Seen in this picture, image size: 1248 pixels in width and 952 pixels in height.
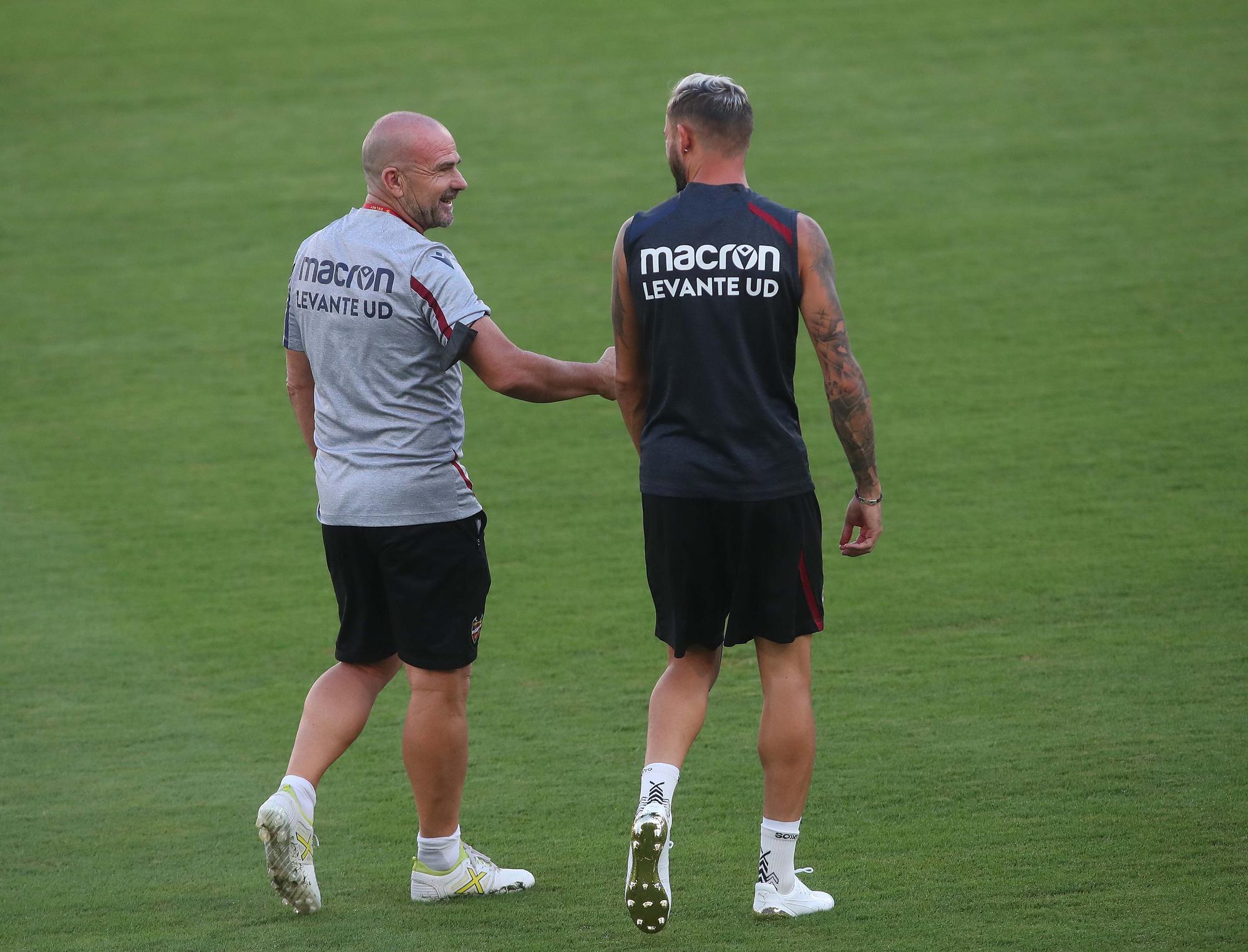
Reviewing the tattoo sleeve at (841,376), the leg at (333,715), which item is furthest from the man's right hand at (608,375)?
the leg at (333,715)

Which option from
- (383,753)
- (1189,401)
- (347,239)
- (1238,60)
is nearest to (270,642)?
(383,753)

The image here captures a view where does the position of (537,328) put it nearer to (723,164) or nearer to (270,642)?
(270,642)

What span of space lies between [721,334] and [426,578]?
83 centimetres

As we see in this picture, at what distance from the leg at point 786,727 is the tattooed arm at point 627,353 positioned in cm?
51

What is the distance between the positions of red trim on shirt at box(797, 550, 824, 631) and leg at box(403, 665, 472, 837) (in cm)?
76

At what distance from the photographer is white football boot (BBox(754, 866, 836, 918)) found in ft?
9.87

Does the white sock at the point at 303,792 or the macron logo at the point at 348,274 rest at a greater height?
the macron logo at the point at 348,274

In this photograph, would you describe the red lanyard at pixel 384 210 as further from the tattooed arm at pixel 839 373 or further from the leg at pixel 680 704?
the leg at pixel 680 704

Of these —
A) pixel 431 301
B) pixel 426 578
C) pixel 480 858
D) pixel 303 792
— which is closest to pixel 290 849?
pixel 303 792

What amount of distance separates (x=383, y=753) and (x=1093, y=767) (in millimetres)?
1919

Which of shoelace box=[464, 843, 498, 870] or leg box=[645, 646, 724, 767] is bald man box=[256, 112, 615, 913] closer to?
shoelace box=[464, 843, 498, 870]

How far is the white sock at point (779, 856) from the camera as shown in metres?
3.03

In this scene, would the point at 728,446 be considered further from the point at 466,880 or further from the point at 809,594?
the point at 466,880

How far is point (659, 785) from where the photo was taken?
293 centimetres
